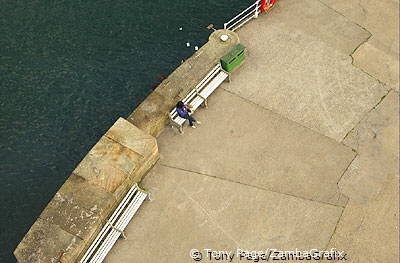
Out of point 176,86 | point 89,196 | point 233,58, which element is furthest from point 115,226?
point 233,58

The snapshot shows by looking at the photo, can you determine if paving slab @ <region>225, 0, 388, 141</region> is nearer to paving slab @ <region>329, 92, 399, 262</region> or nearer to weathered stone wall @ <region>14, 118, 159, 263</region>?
paving slab @ <region>329, 92, 399, 262</region>

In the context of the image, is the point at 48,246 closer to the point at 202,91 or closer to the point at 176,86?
the point at 176,86

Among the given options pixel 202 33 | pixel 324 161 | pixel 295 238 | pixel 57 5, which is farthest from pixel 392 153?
pixel 57 5

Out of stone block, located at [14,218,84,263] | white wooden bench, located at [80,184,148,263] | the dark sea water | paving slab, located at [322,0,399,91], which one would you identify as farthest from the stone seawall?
paving slab, located at [322,0,399,91]

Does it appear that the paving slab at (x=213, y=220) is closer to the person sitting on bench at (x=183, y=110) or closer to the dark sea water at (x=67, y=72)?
the person sitting on bench at (x=183, y=110)

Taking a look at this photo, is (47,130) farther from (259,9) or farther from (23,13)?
(259,9)

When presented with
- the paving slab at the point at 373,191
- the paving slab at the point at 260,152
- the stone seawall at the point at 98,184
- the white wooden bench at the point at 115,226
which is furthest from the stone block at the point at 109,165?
the paving slab at the point at 373,191

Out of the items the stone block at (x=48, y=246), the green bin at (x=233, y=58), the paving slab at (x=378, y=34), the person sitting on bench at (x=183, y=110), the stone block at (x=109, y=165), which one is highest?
the paving slab at (x=378, y=34)
